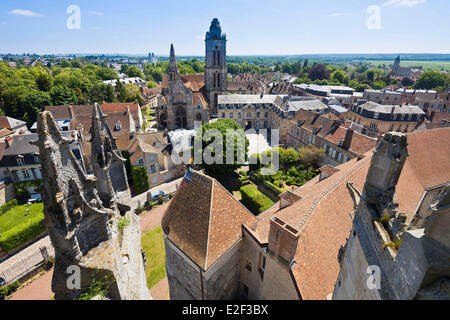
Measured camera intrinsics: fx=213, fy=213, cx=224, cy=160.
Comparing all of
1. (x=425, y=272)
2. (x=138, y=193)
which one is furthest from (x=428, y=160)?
(x=138, y=193)

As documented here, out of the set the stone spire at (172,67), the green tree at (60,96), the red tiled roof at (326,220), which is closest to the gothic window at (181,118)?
the stone spire at (172,67)

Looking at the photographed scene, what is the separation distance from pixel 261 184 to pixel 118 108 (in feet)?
147

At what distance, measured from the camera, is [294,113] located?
48.7 meters

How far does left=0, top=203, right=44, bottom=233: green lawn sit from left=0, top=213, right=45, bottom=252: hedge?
Result: 2.02 meters

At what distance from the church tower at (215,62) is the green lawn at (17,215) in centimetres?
4930

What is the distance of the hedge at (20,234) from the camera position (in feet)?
75.4

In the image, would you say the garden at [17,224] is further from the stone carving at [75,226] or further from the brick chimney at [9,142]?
the stone carving at [75,226]

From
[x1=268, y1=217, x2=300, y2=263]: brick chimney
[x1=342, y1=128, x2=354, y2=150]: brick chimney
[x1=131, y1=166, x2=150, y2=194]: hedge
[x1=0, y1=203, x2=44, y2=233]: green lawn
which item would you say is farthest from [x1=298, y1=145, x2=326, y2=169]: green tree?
[x1=0, y1=203, x2=44, y2=233]: green lawn

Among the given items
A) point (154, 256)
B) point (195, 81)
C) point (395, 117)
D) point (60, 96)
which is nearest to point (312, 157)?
point (154, 256)

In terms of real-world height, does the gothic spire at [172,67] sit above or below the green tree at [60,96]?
above

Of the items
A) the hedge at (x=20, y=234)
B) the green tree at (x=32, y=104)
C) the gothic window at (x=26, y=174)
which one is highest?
the green tree at (x=32, y=104)

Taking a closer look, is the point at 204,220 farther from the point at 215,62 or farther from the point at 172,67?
the point at 215,62
